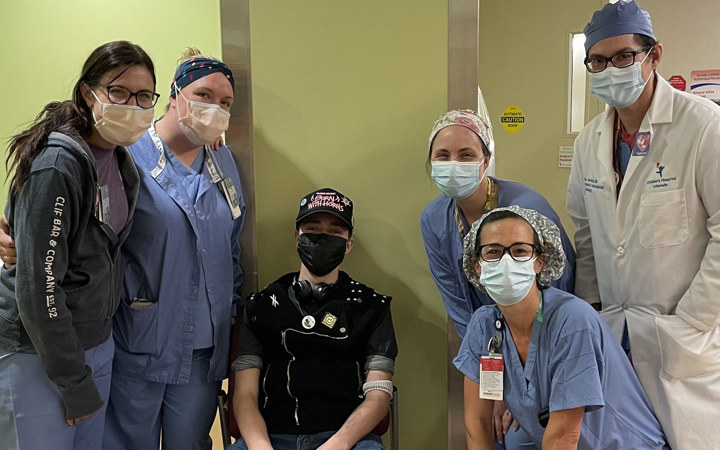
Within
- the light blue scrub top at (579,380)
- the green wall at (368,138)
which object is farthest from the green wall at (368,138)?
the light blue scrub top at (579,380)

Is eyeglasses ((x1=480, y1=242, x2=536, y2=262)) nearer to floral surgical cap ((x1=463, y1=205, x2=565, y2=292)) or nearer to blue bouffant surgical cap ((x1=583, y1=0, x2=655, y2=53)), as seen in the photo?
floral surgical cap ((x1=463, y1=205, x2=565, y2=292))

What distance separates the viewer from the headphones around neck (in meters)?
2.05

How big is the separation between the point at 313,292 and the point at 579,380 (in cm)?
93

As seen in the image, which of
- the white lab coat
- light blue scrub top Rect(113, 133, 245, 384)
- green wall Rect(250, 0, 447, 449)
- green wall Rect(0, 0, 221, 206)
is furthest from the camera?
green wall Rect(0, 0, 221, 206)

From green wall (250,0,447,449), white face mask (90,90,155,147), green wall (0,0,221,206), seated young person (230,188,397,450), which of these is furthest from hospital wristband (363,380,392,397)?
green wall (0,0,221,206)

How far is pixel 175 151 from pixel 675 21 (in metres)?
3.34

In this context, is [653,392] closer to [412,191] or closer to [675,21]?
[412,191]

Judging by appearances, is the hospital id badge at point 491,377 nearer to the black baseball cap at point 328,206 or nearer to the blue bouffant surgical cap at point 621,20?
the black baseball cap at point 328,206

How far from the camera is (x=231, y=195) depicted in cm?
212

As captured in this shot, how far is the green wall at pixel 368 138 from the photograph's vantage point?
2.30 metres

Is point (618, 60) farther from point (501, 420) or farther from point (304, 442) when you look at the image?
point (304, 442)

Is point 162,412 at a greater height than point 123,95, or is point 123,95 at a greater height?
point 123,95

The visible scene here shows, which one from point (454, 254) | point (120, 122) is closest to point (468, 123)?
point (454, 254)

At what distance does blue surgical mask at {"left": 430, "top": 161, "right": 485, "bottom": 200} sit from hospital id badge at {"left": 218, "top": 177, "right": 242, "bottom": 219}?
2.46ft
